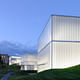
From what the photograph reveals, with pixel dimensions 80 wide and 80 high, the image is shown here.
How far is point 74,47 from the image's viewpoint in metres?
20.1

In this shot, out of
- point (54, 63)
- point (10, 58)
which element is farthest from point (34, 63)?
point (10, 58)

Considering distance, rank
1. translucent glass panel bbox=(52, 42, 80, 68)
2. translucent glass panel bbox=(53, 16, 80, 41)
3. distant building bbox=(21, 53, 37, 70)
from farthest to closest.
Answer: distant building bbox=(21, 53, 37, 70), translucent glass panel bbox=(53, 16, 80, 41), translucent glass panel bbox=(52, 42, 80, 68)

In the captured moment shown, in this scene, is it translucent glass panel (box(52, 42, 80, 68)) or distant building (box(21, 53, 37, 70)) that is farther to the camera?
distant building (box(21, 53, 37, 70))

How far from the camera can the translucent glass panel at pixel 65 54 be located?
19.5m

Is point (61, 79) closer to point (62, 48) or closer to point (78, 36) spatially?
point (62, 48)

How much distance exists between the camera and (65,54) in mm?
19703

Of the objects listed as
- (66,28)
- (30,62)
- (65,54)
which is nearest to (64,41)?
(65,54)

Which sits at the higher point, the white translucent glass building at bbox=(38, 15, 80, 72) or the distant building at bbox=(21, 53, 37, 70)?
the white translucent glass building at bbox=(38, 15, 80, 72)

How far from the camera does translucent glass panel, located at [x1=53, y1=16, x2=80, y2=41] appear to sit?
19953 mm

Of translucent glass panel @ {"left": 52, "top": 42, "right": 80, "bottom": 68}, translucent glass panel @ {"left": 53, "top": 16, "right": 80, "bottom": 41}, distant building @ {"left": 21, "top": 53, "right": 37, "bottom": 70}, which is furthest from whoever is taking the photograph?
distant building @ {"left": 21, "top": 53, "right": 37, "bottom": 70}

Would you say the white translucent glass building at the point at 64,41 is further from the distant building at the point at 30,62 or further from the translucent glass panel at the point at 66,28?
the distant building at the point at 30,62

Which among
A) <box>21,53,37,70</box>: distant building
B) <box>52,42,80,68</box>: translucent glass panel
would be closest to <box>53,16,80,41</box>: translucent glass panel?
<box>52,42,80,68</box>: translucent glass panel

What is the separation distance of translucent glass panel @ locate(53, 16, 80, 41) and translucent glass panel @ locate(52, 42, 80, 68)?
1.08 m

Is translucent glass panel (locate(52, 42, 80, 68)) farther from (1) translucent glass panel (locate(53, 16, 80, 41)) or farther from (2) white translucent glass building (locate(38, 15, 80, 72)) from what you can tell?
(1) translucent glass panel (locate(53, 16, 80, 41))
